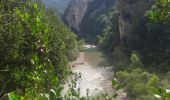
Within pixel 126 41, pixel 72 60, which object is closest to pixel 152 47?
pixel 126 41

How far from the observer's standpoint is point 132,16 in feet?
181

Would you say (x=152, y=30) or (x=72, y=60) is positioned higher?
(x=152, y=30)

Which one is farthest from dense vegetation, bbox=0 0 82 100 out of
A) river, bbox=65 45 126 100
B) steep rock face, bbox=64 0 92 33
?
steep rock face, bbox=64 0 92 33

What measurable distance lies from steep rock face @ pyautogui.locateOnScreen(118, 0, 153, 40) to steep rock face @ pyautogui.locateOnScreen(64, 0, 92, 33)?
5683cm

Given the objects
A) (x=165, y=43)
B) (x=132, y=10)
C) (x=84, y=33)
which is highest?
(x=132, y=10)

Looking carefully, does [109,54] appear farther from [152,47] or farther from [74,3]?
[74,3]

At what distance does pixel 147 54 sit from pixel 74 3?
250 ft

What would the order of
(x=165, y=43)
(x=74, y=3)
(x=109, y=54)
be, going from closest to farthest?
(x=165, y=43) < (x=109, y=54) < (x=74, y=3)

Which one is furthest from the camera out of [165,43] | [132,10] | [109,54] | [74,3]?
[74,3]

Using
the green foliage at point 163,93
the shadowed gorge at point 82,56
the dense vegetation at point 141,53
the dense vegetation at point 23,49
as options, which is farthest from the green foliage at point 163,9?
the dense vegetation at point 141,53

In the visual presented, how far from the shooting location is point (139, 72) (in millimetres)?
37094

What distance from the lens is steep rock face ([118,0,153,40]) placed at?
52.2m

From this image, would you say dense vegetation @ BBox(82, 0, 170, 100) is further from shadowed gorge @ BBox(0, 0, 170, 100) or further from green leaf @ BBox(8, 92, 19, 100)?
green leaf @ BBox(8, 92, 19, 100)

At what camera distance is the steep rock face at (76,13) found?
384ft
